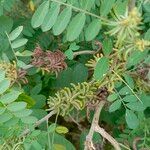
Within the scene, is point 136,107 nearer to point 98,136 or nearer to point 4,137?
point 98,136

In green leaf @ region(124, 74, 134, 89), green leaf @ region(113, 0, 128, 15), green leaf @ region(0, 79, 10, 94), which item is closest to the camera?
green leaf @ region(113, 0, 128, 15)

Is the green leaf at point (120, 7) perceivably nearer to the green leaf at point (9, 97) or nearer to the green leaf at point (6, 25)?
the green leaf at point (9, 97)

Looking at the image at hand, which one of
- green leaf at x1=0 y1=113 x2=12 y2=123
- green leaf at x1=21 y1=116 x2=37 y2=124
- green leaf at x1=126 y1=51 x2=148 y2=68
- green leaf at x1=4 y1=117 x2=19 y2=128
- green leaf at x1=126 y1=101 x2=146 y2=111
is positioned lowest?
green leaf at x1=126 y1=101 x2=146 y2=111

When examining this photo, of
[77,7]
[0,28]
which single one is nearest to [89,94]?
[77,7]

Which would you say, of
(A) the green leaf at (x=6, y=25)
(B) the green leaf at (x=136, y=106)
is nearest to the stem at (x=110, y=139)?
(B) the green leaf at (x=136, y=106)

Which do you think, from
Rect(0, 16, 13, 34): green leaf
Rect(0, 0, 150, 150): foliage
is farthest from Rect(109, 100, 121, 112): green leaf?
Rect(0, 16, 13, 34): green leaf

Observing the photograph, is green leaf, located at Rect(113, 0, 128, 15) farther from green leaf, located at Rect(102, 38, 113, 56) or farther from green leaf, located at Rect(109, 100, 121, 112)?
green leaf, located at Rect(109, 100, 121, 112)
